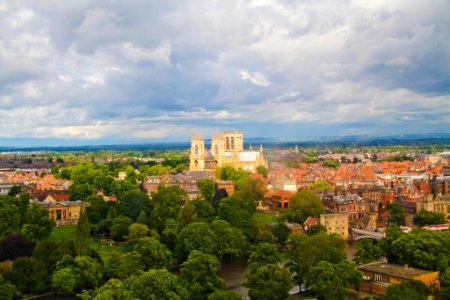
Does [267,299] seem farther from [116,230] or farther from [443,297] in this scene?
[116,230]

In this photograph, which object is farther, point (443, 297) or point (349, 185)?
point (349, 185)

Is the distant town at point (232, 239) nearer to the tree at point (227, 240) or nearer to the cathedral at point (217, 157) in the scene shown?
the tree at point (227, 240)

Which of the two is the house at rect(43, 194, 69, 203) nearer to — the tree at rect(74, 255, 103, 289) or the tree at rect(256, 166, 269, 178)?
the tree at rect(74, 255, 103, 289)

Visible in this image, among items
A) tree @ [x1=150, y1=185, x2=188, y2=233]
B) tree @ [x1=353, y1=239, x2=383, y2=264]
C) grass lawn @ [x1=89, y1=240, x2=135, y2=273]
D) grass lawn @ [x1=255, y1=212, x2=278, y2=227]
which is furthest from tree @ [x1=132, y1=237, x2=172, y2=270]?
grass lawn @ [x1=255, y1=212, x2=278, y2=227]

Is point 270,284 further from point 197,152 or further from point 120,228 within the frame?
point 197,152

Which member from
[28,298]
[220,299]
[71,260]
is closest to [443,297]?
[220,299]
